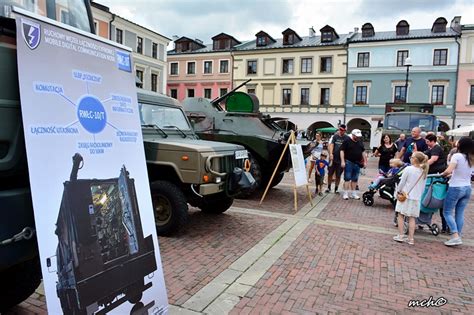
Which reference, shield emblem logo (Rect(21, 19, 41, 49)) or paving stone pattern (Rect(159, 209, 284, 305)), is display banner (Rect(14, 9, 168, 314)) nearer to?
shield emblem logo (Rect(21, 19, 41, 49))

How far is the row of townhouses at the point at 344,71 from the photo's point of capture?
36.0 m

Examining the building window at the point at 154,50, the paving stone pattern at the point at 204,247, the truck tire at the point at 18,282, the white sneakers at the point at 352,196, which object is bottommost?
the white sneakers at the point at 352,196

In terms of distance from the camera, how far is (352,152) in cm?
965

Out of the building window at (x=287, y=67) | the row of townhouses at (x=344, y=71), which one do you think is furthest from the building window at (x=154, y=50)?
the building window at (x=287, y=67)

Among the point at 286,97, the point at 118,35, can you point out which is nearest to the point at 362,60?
the point at 286,97

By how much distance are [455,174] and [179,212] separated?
13.5 feet

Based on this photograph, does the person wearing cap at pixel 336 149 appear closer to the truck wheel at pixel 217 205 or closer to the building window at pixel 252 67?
the truck wheel at pixel 217 205

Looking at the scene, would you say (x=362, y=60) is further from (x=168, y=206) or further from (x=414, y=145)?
(x=168, y=206)

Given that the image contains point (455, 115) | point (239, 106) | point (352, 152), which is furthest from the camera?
point (455, 115)

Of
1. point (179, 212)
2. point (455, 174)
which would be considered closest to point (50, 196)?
point (179, 212)

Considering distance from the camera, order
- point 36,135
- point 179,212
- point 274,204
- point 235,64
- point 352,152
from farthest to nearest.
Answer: point 235,64
point 352,152
point 274,204
point 179,212
point 36,135

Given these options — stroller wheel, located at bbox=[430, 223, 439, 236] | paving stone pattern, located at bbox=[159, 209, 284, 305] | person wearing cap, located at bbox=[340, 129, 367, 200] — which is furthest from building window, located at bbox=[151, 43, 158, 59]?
stroller wheel, located at bbox=[430, 223, 439, 236]

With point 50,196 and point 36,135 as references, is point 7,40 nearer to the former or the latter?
point 36,135

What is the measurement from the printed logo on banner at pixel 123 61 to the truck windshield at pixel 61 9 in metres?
0.44
